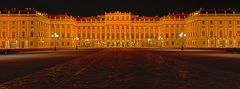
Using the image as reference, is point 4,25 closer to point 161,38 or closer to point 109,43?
point 109,43

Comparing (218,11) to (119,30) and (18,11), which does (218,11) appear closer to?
(119,30)

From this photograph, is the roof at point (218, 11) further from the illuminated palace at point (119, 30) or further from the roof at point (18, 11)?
the roof at point (18, 11)

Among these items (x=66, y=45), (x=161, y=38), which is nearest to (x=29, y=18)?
(x=66, y=45)

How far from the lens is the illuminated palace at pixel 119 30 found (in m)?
116

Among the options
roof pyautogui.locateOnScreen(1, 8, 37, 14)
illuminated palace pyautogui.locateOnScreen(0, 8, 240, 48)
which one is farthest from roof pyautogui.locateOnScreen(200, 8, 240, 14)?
roof pyautogui.locateOnScreen(1, 8, 37, 14)

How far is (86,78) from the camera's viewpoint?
16516mm

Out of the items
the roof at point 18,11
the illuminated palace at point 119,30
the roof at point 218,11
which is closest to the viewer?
the illuminated palace at point 119,30

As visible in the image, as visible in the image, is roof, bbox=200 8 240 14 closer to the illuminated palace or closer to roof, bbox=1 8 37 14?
the illuminated palace

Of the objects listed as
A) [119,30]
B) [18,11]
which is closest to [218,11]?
[119,30]

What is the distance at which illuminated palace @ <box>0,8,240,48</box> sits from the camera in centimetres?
11575

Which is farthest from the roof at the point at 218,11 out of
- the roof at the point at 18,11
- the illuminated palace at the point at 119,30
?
the roof at the point at 18,11

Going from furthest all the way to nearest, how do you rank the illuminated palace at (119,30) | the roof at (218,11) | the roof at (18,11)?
the roof at (218,11) → the roof at (18,11) → the illuminated palace at (119,30)

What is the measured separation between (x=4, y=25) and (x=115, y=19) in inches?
1853

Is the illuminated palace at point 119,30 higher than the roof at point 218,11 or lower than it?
lower
